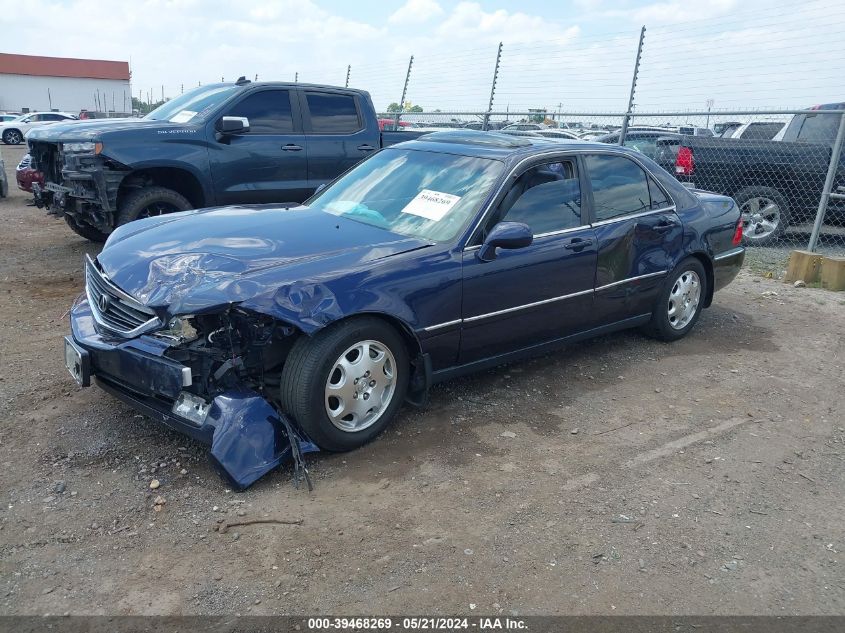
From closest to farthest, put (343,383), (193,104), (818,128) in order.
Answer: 1. (343,383)
2. (193,104)
3. (818,128)

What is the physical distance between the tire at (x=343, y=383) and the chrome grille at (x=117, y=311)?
73 cm

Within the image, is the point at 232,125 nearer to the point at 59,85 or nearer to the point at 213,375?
the point at 213,375

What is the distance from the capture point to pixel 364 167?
202 inches

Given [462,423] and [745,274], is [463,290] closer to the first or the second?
[462,423]

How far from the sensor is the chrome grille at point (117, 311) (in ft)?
11.3

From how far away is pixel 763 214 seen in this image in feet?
32.4

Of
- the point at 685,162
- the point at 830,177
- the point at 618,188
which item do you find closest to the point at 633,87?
the point at 685,162

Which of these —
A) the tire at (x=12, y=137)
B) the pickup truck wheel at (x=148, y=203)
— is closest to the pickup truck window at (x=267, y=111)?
the pickup truck wheel at (x=148, y=203)

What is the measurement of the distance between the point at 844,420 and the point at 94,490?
4.46m

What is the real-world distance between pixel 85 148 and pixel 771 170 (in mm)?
8565

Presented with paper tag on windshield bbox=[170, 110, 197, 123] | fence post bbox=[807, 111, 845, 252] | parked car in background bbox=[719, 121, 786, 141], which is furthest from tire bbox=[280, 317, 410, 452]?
parked car in background bbox=[719, 121, 786, 141]

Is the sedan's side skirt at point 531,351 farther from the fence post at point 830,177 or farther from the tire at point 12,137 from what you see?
the tire at point 12,137

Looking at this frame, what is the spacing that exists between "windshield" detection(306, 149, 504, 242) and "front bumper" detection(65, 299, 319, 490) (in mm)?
1431

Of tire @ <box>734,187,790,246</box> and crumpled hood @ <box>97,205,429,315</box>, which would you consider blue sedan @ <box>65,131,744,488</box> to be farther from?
tire @ <box>734,187,790,246</box>
